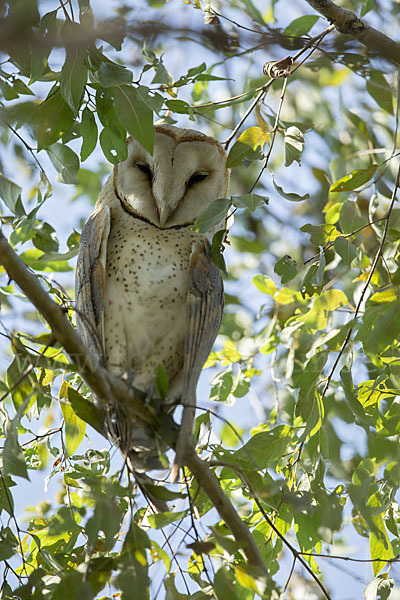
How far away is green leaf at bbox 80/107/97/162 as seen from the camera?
2338 millimetres

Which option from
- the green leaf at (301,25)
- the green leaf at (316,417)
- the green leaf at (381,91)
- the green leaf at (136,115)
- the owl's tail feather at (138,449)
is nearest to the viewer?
the owl's tail feather at (138,449)

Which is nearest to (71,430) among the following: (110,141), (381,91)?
(110,141)

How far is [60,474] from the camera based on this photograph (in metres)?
2.58

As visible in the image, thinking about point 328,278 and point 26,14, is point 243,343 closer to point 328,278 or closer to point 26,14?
point 328,278

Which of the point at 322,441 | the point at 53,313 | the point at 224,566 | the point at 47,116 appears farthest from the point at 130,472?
the point at 47,116

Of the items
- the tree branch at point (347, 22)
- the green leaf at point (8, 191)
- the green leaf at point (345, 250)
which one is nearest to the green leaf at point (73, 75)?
the green leaf at point (8, 191)

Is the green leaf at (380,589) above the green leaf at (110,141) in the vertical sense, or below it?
below

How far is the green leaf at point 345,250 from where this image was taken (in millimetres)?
2201

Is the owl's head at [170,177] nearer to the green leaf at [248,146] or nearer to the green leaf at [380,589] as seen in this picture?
the green leaf at [248,146]

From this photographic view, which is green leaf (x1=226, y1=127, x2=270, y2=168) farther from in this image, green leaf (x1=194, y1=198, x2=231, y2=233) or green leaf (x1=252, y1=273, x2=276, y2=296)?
green leaf (x1=252, y1=273, x2=276, y2=296)

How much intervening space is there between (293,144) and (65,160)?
2.49 feet

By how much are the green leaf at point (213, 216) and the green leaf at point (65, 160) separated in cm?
55

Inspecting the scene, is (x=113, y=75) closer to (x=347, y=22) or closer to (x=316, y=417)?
(x=347, y=22)

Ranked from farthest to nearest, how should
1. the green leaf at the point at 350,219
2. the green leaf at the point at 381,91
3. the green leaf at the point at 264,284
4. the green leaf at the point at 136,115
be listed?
1. the green leaf at the point at 264,284
2. the green leaf at the point at 381,91
3. the green leaf at the point at 350,219
4. the green leaf at the point at 136,115
